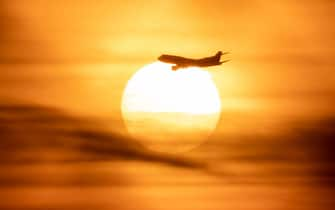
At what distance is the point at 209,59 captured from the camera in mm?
5797

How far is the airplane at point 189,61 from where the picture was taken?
563 cm

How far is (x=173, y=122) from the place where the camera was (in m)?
5.90

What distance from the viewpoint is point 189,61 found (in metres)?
5.88

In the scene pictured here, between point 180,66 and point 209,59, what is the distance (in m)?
0.19

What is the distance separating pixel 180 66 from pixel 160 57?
0.17m

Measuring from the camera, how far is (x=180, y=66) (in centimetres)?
573

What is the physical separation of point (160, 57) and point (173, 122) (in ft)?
1.54

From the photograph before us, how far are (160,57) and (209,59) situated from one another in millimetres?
334

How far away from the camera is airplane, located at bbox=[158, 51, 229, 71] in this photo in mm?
5633

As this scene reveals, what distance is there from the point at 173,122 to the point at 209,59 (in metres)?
0.43

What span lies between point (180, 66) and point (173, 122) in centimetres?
36

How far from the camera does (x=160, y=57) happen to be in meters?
5.61
